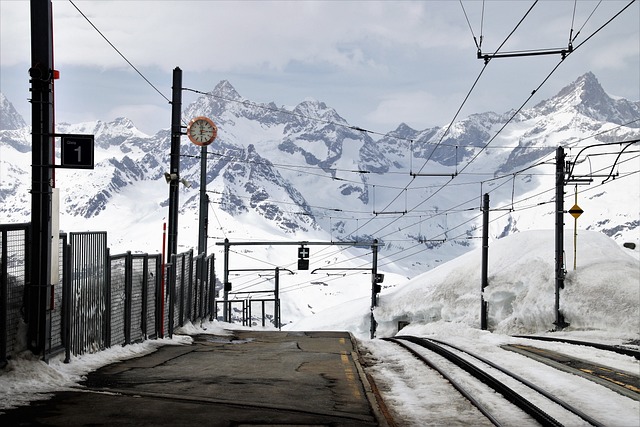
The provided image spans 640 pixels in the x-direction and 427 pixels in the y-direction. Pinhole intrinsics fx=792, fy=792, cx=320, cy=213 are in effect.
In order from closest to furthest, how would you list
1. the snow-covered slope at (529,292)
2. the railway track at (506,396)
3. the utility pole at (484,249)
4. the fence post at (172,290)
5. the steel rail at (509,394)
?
the steel rail at (509,394), the railway track at (506,396), the fence post at (172,290), the snow-covered slope at (529,292), the utility pole at (484,249)

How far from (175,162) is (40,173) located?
574 inches

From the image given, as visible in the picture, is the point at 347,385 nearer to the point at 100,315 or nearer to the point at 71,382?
the point at 71,382

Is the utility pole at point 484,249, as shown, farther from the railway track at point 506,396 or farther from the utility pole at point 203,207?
the railway track at point 506,396

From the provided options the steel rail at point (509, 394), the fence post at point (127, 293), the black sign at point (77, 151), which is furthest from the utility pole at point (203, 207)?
the black sign at point (77, 151)

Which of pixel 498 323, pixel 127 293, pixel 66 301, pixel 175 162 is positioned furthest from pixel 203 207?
pixel 66 301

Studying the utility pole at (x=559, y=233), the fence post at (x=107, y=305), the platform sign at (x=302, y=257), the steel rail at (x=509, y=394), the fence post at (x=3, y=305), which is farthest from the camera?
the platform sign at (x=302, y=257)

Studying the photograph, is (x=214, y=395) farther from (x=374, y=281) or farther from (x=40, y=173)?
(x=374, y=281)

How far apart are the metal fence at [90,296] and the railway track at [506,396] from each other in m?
6.27

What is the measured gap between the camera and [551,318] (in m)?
37.7

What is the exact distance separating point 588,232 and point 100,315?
137 feet

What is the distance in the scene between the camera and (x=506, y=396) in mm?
12070

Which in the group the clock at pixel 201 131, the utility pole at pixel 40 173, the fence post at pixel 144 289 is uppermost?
the clock at pixel 201 131

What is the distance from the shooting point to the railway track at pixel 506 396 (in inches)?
402

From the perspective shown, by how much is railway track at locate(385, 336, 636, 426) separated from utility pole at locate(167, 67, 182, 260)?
10964mm
